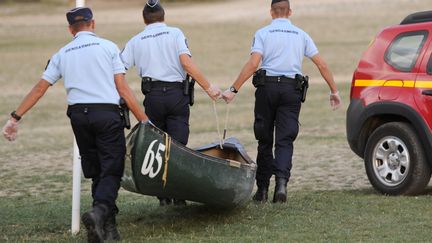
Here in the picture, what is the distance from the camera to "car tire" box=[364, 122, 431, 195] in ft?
33.7

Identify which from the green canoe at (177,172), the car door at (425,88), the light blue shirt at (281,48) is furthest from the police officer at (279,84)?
the green canoe at (177,172)

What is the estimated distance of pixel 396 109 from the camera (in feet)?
34.2

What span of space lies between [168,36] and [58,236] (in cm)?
201

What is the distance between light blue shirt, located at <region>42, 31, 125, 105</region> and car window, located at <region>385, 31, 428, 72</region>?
3.47 m

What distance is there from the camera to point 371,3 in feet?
154

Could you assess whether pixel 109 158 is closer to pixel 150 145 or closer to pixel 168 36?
pixel 150 145

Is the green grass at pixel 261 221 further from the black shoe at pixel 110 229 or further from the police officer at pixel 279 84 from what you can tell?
the police officer at pixel 279 84

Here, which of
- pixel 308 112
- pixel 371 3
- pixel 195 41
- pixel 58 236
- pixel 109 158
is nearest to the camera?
pixel 109 158

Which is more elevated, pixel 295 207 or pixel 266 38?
pixel 266 38

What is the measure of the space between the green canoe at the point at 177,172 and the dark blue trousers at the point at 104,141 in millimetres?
114

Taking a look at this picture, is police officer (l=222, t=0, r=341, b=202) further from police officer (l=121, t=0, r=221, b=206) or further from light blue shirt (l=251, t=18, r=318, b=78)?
police officer (l=121, t=0, r=221, b=206)

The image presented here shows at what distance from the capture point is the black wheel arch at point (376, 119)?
10.2 meters

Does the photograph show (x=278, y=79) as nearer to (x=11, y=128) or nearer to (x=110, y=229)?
(x=110, y=229)

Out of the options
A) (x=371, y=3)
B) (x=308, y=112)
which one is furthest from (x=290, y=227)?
(x=371, y=3)
